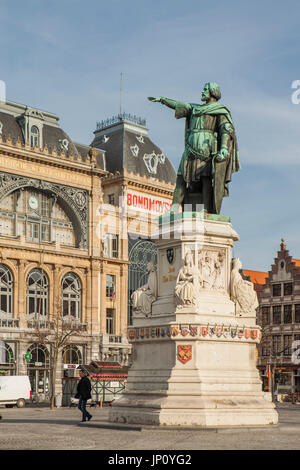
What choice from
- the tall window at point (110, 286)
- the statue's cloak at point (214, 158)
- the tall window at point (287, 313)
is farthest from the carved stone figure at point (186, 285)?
the tall window at point (287, 313)

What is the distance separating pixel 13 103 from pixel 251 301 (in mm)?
55424

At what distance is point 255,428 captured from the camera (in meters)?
18.6

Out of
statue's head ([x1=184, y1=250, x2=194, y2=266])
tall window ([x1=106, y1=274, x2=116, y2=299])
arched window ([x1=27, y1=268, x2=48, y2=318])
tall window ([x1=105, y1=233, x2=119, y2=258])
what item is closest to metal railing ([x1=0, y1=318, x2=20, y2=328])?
arched window ([x1=27, y1=268, x2=48, y2=318])

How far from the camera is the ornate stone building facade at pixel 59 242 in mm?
67750

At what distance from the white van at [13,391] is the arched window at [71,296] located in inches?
724

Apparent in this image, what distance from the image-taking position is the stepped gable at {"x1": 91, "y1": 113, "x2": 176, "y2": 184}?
80.3 metres

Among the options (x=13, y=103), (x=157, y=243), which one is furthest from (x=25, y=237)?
(x=157, y=243)

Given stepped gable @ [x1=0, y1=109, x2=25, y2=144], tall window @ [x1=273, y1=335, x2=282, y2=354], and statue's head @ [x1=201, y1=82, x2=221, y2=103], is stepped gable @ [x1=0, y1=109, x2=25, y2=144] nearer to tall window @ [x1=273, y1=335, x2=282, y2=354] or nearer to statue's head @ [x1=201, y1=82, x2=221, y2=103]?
tall window @ [x1=273, y1=335, x2=282, y2=354]

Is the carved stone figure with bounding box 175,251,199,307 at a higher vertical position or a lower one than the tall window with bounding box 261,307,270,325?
higher

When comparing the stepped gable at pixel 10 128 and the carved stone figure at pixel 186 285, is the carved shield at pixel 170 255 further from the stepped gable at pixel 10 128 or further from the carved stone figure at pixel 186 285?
the stepped gable at pixel 10 128

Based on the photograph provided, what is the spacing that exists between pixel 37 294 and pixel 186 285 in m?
51.8

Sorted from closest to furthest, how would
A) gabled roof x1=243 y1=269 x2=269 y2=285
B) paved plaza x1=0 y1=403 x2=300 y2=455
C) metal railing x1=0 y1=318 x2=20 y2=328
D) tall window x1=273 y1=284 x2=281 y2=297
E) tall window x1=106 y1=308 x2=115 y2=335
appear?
paved plaza x1=0 y1=403 x2=300 y2=455 → metal railing x1=0 y1=318 x2=20 y2=328 → tall window x1=106 y1=308 x2=115 y2=335 → tall window x1=273 y1=284 x2=281 y2=297 → gabled roof x1=243 y1=269 x2=269 y2=285

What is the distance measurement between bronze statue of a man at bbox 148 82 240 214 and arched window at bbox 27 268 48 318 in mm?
48559
